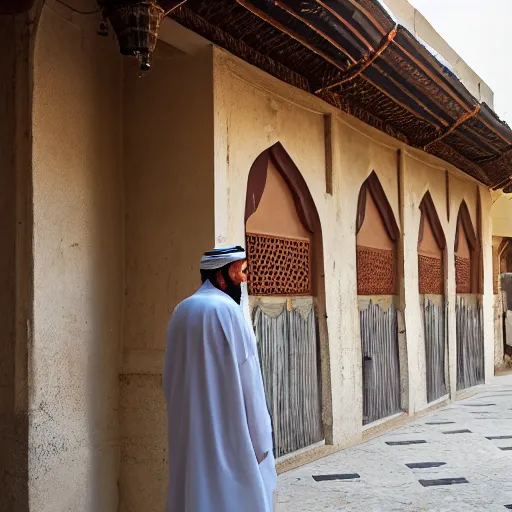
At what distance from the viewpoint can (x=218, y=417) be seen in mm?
3398

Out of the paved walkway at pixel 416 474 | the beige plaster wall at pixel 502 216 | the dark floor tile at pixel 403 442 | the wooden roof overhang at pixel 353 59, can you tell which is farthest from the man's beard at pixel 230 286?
the beige plaster wall at pixel 502 216

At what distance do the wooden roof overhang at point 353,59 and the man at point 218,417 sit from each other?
5.43ft

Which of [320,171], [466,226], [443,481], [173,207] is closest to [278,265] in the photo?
[320,171]

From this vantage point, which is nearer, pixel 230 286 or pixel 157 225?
pixel 230 286

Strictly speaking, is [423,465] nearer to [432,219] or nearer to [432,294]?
[432,294]

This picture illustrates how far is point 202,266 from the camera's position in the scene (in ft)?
11.8

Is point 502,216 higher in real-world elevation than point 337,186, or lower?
higher

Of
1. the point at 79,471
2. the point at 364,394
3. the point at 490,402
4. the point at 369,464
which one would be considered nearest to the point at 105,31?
the point at 79,471

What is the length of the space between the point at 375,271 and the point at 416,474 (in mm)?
2427

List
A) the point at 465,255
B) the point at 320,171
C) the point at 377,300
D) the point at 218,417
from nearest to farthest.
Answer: the point at 218,417, the point at 320,171, the point at 377,300, the point at 465,255

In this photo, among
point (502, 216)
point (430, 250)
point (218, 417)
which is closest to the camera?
point (218, 417)

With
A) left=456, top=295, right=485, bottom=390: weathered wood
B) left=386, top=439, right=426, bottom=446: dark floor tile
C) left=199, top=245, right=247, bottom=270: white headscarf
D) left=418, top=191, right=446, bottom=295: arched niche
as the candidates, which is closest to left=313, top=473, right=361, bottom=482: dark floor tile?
left=386, top=439, right=426, bottom=446: dark floor tile

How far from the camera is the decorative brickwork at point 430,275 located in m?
8.88

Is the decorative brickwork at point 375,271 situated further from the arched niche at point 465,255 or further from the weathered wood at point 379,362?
the arched niche at point 465,255
